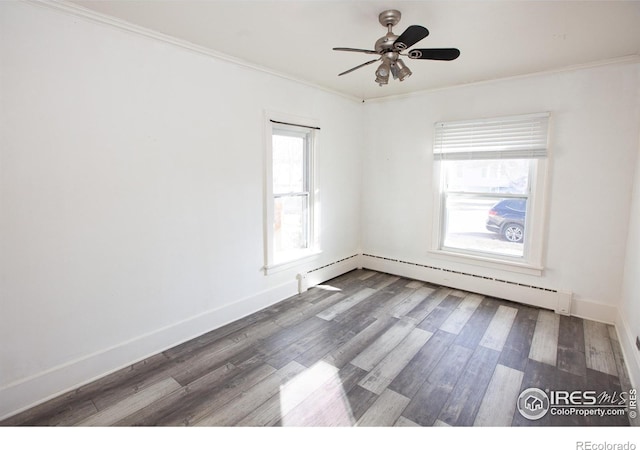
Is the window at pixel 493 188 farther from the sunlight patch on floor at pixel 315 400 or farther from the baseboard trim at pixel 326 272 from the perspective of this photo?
the sunlight patch on floor at pixel 315 400

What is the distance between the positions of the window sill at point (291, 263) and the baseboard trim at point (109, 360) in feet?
0.94

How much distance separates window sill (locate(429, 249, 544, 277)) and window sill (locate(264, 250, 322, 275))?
156 cm

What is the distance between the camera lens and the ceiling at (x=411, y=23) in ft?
6.98

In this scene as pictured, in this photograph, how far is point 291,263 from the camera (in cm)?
391

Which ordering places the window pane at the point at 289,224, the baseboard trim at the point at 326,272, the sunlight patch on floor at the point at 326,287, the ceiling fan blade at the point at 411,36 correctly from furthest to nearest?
1. the sunlight patch on floor at the point at 326,287
2. the baseboard trim at the point at 326,272
3. the window pane at the point at 289,224
4. the ceiling fan blade at the point at 411,36

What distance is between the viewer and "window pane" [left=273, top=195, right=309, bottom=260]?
3844 millimetres

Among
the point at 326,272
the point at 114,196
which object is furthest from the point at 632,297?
the point at 114,196

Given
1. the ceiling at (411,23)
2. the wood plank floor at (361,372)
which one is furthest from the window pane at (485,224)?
the ceiling at (411,23)

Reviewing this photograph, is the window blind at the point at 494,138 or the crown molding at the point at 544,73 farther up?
the crown molding at the point at 544,73

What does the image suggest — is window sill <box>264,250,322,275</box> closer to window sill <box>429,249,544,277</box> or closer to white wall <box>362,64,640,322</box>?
window sill <box>429,249,544,277</box>

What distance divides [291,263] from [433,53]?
2.58 meters

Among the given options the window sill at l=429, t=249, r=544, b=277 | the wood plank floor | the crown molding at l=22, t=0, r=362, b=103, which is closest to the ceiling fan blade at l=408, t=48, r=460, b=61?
the crown molding at l=22, t=0, r=362, b=103

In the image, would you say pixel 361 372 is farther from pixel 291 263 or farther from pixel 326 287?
pixel 326 287
